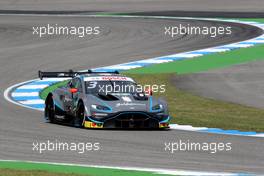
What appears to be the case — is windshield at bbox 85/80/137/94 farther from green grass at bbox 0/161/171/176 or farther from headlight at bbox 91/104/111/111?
green grass at bbox 0/161/171/176

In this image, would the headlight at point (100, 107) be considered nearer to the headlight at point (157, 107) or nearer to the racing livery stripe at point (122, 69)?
the headlight at point (157, 107)

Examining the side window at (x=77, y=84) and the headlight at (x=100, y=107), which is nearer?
the headlight at (x=100, y=107)

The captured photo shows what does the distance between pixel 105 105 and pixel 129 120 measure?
546mm

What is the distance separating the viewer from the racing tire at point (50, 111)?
19758 millimetres

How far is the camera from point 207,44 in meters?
35.2

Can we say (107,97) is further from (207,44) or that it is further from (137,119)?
(207,44)

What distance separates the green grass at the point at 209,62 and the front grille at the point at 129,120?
34.1ft

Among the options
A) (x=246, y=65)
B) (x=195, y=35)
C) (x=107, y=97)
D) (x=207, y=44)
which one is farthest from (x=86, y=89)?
(x=195, y=35)

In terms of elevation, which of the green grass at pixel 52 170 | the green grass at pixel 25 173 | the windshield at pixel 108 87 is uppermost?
the windshield at pixel 108 87

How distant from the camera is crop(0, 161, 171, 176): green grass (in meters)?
13.0

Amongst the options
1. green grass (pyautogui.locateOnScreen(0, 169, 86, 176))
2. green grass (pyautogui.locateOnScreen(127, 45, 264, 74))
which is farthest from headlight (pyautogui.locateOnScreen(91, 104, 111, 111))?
green grass (pyautogui.locateOnScreen(127, 45, 264, 74))

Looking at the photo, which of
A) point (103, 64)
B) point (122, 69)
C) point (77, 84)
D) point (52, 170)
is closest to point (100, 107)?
point (77, 84)

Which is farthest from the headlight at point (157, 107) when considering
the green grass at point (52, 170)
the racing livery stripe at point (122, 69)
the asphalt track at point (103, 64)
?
the green grass at point (52, 170)

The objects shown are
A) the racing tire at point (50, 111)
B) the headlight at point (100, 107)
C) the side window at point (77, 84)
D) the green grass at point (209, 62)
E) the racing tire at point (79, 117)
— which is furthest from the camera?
the green grass at point (209, 62)
